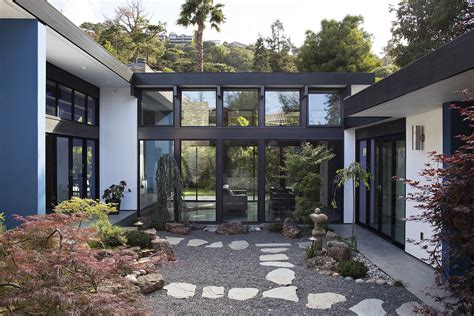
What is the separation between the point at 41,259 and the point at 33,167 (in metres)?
2.88

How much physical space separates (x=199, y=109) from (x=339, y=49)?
53.1ft

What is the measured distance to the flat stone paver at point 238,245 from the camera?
852 cm

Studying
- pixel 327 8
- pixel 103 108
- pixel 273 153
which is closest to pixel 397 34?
pixel 327 8

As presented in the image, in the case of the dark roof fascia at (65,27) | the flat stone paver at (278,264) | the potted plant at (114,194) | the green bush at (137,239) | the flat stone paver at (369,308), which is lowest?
the flat stone paver at (278,264)

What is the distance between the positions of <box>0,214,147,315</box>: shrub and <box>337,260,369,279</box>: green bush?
3872 mm

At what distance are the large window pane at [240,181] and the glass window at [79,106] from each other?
4.05 m

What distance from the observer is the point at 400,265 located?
6730 mm

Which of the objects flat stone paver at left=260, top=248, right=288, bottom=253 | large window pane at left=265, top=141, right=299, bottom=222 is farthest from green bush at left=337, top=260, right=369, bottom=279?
large window pane at left=265, top=141, right=299, bottom=222

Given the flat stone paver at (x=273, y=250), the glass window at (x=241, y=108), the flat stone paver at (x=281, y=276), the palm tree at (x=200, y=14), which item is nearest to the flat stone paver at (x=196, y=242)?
the flat stone paver at (x=273, y=250)

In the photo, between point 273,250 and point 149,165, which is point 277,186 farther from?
point 149,165

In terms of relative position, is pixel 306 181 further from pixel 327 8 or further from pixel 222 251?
pixel 327 8

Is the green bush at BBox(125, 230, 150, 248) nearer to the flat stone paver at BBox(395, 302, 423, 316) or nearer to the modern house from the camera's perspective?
the modern house

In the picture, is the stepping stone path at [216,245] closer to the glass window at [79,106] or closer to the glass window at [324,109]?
the glass window at [324,109]

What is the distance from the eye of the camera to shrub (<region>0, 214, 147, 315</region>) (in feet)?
9.21
